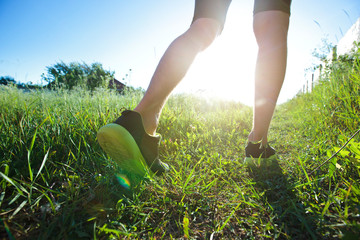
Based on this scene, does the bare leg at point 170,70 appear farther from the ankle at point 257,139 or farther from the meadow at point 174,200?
the ankle at point 257,139

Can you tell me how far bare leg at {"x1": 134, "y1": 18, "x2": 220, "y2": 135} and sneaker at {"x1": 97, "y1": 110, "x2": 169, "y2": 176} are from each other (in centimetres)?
8

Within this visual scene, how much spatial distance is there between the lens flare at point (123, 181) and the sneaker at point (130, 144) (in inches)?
2.1

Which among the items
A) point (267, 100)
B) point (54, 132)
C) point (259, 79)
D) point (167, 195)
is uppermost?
point (259, 79)

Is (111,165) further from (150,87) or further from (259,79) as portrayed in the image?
(259,79)

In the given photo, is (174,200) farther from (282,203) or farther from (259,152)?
(259,152)

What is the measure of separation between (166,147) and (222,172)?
634 millimetres

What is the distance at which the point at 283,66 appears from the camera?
1.21 m

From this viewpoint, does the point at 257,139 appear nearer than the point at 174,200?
No

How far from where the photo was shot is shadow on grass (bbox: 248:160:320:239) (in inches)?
24.1

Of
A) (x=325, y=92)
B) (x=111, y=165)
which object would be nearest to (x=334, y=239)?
(x=111, y=165)

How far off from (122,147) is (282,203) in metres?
0.81

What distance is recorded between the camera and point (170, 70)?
1016 mm

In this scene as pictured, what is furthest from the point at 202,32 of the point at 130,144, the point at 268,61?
the point at 130,144

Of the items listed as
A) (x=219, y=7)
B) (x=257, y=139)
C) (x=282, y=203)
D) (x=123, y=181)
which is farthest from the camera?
(x=257, y=139)
